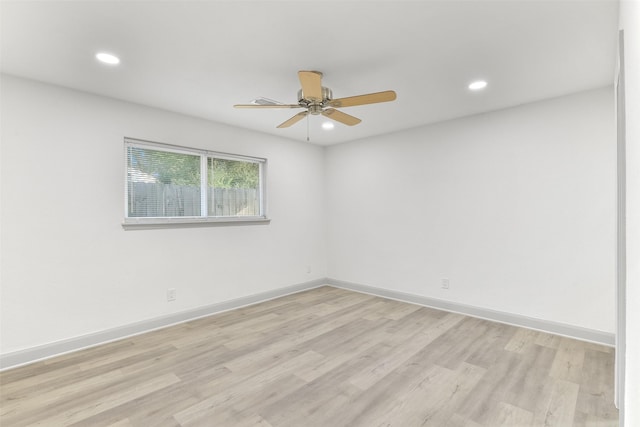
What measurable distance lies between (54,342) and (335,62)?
342cm

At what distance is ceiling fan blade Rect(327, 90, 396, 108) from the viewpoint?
2.18 m

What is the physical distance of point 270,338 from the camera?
309 centimetres

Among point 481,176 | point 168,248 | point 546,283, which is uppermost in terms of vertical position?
point 481,176

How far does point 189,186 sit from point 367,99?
2.46 m

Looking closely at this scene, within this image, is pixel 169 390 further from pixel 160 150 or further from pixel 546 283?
pixel 546 283

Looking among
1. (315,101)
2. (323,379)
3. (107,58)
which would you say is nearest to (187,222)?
(107,58)

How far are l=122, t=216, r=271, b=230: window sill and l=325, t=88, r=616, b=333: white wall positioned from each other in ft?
5.49

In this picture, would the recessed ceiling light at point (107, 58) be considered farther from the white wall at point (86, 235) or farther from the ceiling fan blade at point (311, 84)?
the ceiling fan blade at point (311, 84)

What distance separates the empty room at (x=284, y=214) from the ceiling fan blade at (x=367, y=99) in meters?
0.02

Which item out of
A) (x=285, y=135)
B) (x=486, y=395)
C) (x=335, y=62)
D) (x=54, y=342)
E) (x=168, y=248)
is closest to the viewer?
Result: (x=486, y=395)

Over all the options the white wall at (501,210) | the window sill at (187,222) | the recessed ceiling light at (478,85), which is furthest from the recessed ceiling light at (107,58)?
the white wall at (501,210)

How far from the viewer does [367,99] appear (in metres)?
2.27

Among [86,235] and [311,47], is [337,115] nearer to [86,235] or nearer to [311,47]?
[311,47]

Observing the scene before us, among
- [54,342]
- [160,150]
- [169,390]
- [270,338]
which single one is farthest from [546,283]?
[54,342]
